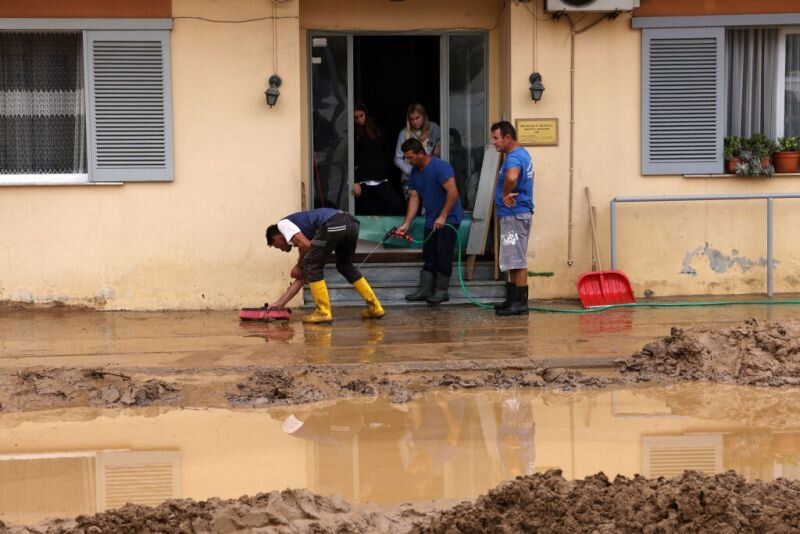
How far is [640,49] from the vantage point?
12.7 meters

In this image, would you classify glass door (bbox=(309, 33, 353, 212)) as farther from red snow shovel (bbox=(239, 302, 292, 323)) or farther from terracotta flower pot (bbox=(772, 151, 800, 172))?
terracotta flower pot (bbox=(772, 151, 800, 172))

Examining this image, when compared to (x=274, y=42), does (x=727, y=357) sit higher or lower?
lower

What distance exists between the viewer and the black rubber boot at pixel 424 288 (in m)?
12.4

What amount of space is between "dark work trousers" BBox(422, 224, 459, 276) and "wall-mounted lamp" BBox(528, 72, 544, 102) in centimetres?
172

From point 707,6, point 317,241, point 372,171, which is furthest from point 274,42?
point 707,6

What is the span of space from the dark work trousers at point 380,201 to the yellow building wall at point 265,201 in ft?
4.27

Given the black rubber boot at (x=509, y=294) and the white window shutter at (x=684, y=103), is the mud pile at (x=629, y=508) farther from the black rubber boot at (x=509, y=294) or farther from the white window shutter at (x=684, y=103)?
the white window shutter at (x=684, y=103)

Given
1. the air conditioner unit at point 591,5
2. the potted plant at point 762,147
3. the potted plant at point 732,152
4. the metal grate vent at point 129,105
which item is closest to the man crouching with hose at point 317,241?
the metal grate vent at point 129,105

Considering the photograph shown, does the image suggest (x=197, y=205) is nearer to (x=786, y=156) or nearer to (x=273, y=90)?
(x=273, y=90)

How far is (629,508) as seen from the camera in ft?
16.6

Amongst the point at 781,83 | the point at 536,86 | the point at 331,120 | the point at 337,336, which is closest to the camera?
the point at 337,336

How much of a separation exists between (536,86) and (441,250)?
2.04 m

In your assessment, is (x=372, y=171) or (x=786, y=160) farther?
(x=372, y=171)

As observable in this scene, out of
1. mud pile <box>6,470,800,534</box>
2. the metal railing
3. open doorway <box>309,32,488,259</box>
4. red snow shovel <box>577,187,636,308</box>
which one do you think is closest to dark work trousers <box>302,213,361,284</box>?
open doorway <box>309,32,488,259</box>
